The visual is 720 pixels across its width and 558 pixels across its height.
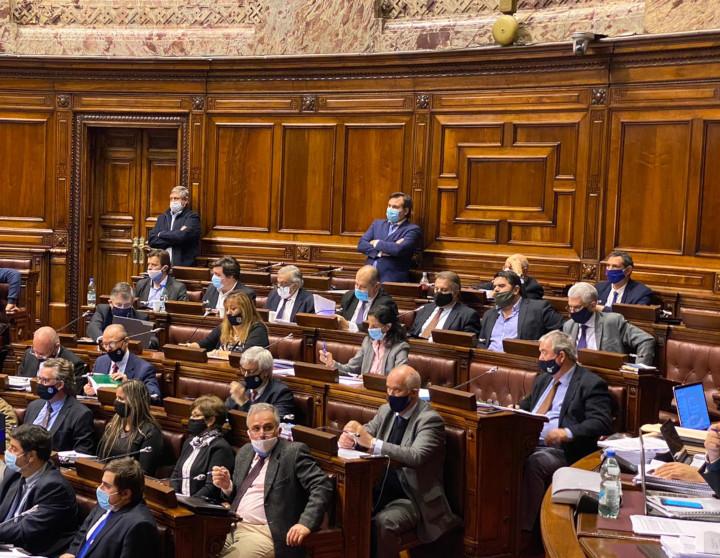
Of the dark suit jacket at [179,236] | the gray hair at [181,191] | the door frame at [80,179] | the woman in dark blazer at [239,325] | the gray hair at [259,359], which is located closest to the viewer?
the gray hair at [259,359]

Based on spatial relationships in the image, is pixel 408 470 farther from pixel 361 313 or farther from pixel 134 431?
pixel 361 313

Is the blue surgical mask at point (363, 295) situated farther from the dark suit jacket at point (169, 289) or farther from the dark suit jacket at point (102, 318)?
the dark suit jacket at point (169, 289)

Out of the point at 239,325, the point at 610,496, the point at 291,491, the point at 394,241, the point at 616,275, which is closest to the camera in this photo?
the point at 610,496

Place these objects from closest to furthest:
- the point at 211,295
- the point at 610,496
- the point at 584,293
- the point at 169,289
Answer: the point at 610,496, the point at 584,293, the point at 211,295, the point at 169,289

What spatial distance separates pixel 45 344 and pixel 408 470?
9.02ft

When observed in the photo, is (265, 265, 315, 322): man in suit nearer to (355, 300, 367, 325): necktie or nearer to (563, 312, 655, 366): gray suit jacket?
(355, 300, 367, 325): necktie

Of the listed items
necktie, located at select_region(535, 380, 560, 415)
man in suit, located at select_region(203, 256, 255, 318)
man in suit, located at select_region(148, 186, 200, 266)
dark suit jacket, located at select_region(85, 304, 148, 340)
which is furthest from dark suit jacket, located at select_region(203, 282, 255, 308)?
necktie, located at select_region(535, 380, 560, 415)

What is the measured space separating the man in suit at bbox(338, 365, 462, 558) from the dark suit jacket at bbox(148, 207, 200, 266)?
4.82 metres

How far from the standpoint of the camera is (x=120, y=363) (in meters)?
6.46

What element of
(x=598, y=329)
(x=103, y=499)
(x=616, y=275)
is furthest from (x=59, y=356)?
(x=616, y=275)

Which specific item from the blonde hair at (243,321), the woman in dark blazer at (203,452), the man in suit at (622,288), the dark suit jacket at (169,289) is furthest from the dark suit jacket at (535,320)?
the dark suit jacket at (169,289)

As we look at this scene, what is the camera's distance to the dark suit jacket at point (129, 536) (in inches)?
Answer: 166

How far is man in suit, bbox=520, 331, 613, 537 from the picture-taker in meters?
5.14

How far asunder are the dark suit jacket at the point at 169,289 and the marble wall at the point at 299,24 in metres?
2.53
